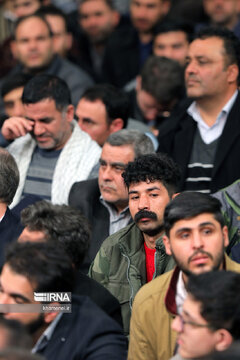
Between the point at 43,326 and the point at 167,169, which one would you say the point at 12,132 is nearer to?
the point at 167,169

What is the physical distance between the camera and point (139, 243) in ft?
15.3

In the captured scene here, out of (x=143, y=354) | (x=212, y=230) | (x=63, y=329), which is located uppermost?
(x=212, y=230)

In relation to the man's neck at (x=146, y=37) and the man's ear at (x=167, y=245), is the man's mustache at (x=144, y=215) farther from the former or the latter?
the man's neck at (x=146, y=37)

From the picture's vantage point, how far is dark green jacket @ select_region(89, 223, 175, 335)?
14.8 feet

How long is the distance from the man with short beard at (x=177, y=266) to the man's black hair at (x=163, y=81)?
3015 mm

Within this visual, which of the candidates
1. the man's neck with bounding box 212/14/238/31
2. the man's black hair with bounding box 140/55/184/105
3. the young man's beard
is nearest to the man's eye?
the young man's beard

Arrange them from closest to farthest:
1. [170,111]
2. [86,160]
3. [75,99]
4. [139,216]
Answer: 1. [139,216]
2. [86,160]
3. [170,111]
4. [75,99]

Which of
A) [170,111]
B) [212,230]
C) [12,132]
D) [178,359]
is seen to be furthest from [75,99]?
[178,359]

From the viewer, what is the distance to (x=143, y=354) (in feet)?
13.0

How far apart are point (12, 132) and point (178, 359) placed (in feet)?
9.87

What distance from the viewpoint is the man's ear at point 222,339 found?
3.27 metres

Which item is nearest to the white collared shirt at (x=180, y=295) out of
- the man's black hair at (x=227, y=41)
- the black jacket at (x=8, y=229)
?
the black jacket at (x=8, y=229)

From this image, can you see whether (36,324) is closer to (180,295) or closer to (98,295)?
(98,295)

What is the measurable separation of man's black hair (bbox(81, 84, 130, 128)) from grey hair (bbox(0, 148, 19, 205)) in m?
1.64
